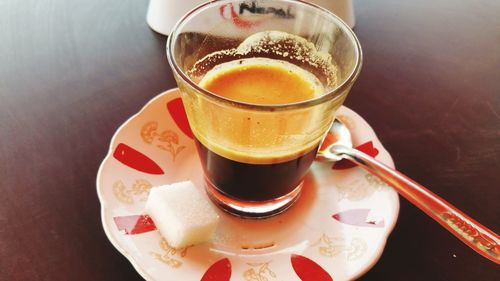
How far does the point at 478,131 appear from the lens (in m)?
0.90

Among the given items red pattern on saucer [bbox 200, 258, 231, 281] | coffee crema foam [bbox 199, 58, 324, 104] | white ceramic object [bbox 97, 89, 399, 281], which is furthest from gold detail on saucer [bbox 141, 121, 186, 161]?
red pattern on saucer [bbox 200, 258, 231, 281]

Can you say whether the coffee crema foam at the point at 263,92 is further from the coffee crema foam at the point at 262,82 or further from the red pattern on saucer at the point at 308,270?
the red pattern on saucer at the point at 308,270

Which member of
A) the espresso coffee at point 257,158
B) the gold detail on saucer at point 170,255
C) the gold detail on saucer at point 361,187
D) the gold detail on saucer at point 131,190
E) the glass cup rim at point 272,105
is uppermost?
the glass cup rim at point 272,105

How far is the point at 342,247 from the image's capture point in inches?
26.3

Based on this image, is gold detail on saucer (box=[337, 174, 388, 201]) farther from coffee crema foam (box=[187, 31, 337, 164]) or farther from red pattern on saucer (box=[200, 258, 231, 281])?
red pattern on saucer (box=[200, 258, 231, 281])

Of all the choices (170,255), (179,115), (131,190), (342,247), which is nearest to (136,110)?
(179,115)

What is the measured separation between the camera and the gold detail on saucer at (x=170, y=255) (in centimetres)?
62

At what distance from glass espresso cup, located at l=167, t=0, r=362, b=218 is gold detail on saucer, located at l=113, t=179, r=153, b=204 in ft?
0.30

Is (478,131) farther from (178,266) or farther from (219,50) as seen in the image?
(178,266)

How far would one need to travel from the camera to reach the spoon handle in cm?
65

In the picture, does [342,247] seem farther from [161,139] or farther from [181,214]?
[161,139]

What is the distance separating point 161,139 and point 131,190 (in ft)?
0.42

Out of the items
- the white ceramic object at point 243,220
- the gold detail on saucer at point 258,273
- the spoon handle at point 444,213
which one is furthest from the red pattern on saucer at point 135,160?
the spoon handle at point 444,213

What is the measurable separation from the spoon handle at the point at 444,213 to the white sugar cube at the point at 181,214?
27 centimetres
